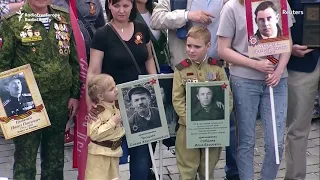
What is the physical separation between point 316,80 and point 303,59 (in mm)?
199

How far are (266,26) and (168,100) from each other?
2.89 feet

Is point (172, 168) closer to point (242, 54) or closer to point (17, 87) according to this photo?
point (242, 54)

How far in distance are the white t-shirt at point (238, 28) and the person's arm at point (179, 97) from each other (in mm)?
440

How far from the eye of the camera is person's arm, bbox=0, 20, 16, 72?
388 cm

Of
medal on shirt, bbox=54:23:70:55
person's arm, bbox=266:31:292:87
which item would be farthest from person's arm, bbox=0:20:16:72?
person's arm, bbox=266:31:292:87

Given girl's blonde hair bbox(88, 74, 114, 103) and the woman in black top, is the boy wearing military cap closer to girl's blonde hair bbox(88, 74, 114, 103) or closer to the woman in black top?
the woman in black top

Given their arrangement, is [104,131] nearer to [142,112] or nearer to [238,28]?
[142,112]

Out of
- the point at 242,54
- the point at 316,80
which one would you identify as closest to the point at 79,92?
the point at 242,54

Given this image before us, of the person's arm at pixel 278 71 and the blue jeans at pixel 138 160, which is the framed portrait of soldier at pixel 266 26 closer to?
the person's arm at pixel 278 71

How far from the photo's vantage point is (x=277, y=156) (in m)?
4.28

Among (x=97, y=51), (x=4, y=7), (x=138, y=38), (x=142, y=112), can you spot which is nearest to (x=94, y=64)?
(x=97, y=51)

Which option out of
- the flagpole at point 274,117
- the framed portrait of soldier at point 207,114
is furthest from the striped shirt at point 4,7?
the flagpole at point 274,117

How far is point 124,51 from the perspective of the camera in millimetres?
4117

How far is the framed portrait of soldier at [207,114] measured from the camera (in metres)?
4.11
